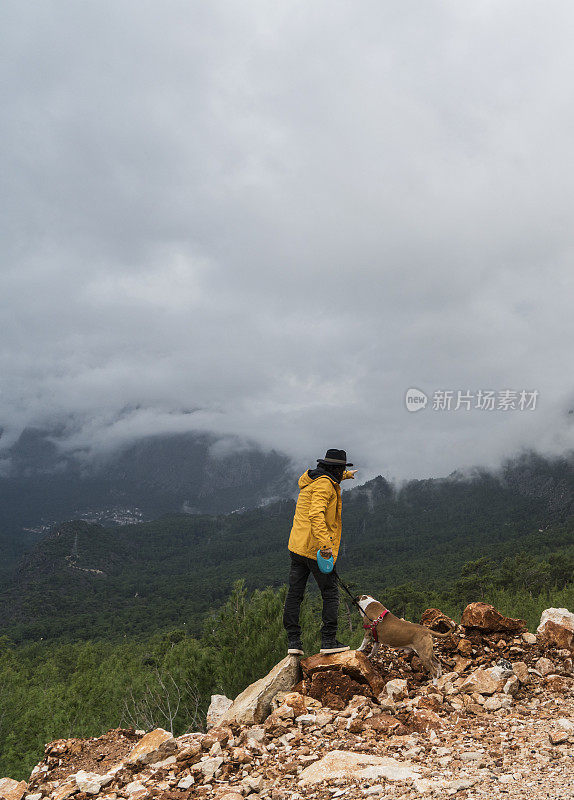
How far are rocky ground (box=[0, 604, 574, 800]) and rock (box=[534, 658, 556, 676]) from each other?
1cm

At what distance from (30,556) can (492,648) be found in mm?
206645

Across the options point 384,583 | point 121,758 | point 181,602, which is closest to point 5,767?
point 121,758

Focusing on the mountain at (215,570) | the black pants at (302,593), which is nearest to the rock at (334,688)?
the black pants at (302,593)

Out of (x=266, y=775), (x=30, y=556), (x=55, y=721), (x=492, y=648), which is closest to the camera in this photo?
(x=266, y=775)

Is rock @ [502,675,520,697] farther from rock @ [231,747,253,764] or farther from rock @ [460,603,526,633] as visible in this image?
rock @ [231,747,253,764]

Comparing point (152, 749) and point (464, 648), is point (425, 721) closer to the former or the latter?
point (464, 648)

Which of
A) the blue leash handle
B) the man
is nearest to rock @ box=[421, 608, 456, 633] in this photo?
the man

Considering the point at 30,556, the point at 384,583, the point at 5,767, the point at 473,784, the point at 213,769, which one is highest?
the point at 473,784

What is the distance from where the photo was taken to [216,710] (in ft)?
24.8

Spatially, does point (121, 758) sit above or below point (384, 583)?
above

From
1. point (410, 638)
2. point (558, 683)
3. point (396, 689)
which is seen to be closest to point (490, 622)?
point (558, 683)

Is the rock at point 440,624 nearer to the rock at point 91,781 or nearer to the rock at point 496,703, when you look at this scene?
the rock at point 496,703

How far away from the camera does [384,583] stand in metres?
90.6

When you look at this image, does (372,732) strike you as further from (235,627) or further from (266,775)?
(235,627)
